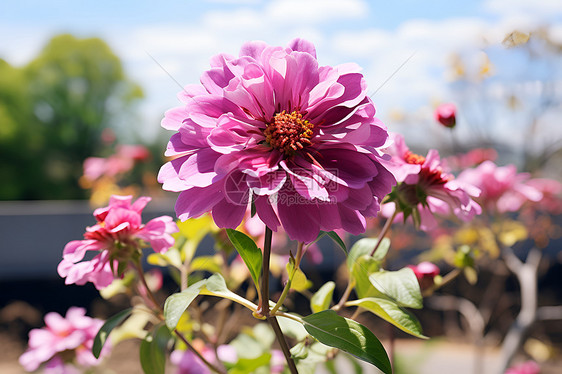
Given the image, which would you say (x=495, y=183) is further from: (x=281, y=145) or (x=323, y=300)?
(x=281, y=145)

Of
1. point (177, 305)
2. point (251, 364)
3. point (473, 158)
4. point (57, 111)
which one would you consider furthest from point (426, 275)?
point (57, 111)

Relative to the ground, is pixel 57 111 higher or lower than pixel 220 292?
lower

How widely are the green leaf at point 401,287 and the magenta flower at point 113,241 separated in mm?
211

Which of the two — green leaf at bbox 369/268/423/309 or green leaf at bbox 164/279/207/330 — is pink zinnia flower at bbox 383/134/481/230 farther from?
green leaf at bbox 164/279/207/330

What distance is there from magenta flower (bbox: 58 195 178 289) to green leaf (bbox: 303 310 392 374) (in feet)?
0.57

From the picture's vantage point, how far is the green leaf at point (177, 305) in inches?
13.7

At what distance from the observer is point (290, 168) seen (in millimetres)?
375

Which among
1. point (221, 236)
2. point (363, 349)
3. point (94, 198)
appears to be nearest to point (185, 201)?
point (363, 349)

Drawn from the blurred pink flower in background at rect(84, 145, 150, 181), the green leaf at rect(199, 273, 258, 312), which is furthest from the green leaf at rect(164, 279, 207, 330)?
the blurred pink flower in background at rect(84, 145, 150, 181)

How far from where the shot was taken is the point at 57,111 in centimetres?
1152

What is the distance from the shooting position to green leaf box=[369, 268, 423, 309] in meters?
0.43

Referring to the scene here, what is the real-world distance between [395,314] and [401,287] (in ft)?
0.09

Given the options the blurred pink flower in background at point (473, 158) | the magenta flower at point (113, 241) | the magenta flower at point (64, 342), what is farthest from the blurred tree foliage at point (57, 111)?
the magenta flower at point (113, 241)

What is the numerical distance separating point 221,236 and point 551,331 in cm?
232
